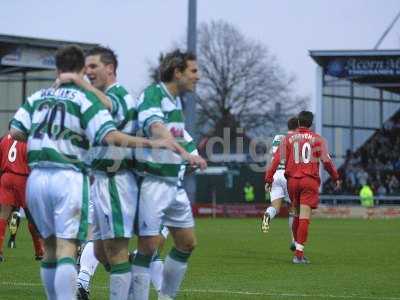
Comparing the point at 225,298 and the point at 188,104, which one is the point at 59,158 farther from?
the point at 188,104

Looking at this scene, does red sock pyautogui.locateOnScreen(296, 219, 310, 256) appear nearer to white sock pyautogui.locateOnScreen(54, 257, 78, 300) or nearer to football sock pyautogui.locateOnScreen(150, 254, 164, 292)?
football sock pyautogui.locateOnScreen(150, 254, 164, 292)

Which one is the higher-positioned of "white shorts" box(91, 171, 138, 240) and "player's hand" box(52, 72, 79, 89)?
"player's hand" box(52, 72, 79, 89)

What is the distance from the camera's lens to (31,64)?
42125mm

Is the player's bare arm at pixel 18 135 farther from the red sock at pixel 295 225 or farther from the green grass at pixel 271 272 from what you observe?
the red sock at pixel 295 225

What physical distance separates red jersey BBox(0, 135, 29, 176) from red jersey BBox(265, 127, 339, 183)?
4217mm

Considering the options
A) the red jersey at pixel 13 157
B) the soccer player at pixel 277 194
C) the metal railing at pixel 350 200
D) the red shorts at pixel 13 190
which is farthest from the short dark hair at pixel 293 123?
the metal railing at pixel 350 200

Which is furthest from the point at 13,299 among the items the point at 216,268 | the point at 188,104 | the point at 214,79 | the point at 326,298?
the point at 214,79

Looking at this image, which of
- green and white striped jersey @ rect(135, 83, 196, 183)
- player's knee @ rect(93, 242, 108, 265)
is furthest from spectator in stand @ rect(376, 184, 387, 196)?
green and white striped jersey @ rect(135, 83, 196, 183)

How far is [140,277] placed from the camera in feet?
→ 29.4

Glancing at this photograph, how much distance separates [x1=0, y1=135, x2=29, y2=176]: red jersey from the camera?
1675 centimetres

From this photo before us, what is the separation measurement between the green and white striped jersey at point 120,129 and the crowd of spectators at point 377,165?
122 ft

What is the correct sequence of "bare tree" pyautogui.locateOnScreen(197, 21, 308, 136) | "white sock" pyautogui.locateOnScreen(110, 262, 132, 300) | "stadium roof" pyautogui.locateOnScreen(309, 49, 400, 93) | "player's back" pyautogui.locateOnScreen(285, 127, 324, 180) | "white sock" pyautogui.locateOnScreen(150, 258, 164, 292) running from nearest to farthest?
"white sock" pyautogui.locateOnScreen(110, 262, 132, 300), "white sock" pyautogui.locateOnScreen(150, 258, 164, 292), "player's back" pyautogui.locateOnScreen(285, 127, 324, 180), "stadium roof" pyautogui.locateOnScreen(309, 49, 400, 93), "bare tree" pyautogui.locateOnScreen(197, 21, 308, 136)

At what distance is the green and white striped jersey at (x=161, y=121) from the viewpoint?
346 inches

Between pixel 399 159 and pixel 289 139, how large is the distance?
109ft
